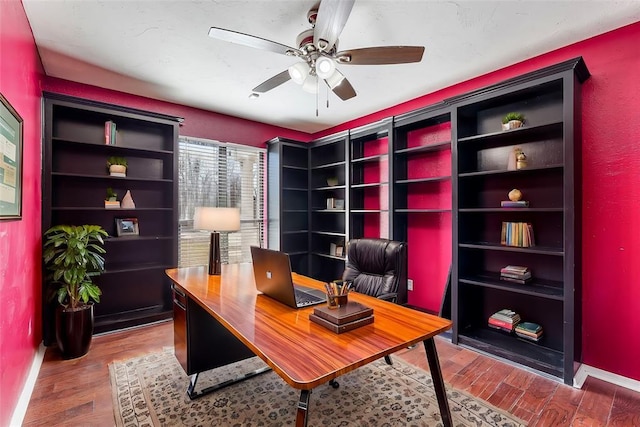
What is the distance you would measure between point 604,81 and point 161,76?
371cm

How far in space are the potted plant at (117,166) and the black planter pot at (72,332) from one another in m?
1.36

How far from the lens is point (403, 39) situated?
2.31 meters

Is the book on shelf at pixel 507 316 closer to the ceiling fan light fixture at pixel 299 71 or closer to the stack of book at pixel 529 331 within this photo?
the stack of book at pixel 529 331

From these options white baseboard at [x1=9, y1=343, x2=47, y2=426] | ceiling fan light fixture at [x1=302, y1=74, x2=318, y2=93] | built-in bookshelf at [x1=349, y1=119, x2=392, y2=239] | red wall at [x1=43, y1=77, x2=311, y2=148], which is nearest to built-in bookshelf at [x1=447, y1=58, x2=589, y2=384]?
built-in bookshelf at [x1=349, y1=119, x2=392, y2=239]

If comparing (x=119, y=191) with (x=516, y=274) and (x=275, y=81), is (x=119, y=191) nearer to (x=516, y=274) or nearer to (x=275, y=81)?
(x=275, y=81)

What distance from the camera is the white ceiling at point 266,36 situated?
1971 mm

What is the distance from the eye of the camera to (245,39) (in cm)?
173

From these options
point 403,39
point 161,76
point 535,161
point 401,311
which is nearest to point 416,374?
point 401,311

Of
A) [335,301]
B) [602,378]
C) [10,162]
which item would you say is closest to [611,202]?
[602,378]

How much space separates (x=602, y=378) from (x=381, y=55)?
2.77 m

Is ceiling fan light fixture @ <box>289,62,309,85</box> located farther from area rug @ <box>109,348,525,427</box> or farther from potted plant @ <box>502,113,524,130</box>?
area rug @ <box>109,348,525,427</box>

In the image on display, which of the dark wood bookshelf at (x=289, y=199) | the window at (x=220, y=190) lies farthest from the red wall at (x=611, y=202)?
the window at (x=220, y=190)

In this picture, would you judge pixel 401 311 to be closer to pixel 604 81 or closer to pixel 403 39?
pixel 403 39

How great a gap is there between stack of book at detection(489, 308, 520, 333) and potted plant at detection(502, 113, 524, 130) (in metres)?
1.62
